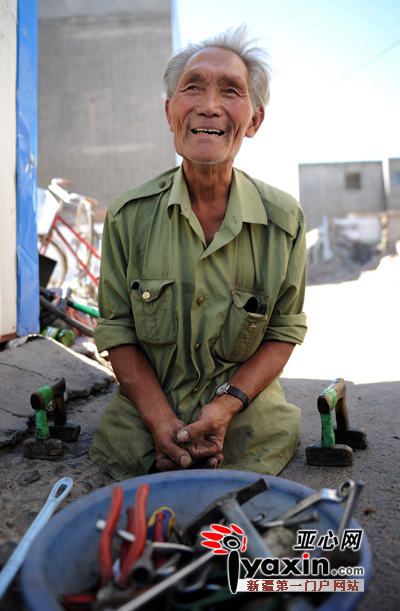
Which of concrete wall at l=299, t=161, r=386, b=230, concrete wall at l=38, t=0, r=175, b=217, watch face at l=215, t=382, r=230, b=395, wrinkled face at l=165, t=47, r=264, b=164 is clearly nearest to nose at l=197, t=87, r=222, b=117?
wrinkled face at l=165, t=47, r=264, b=164

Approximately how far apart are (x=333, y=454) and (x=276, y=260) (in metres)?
0.84

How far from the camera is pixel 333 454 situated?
200cm

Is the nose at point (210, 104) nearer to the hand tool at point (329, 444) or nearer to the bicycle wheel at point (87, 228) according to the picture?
the hand tool at point (329, 444)

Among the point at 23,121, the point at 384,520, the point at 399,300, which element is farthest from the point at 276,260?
the point at 399,300

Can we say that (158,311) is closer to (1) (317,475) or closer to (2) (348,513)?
(1) (317,475)

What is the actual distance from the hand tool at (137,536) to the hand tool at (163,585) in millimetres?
87

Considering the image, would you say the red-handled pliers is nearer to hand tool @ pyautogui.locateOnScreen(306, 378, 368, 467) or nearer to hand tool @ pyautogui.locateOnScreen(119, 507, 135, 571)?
hand tool @ pyautogui.locateOnScreen(119, 507, 135, 571)

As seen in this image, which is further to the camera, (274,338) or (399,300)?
(399,300)

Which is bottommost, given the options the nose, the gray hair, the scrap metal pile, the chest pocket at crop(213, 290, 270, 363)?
the scrap metal pile

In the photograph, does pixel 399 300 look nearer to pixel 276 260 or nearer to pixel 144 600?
pixel 276 260

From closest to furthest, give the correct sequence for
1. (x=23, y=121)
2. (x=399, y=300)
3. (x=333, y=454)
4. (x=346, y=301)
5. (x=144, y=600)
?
(x=144, y=600), (x=333, y=454), (x=23, y=121), (x=399, y=300), (x=346, y=301)

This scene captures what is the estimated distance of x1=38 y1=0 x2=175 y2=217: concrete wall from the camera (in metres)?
11.7

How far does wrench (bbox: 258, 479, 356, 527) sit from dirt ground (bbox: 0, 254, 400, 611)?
36cm

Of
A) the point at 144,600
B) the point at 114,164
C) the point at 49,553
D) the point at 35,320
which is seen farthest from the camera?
the point at 114,164
